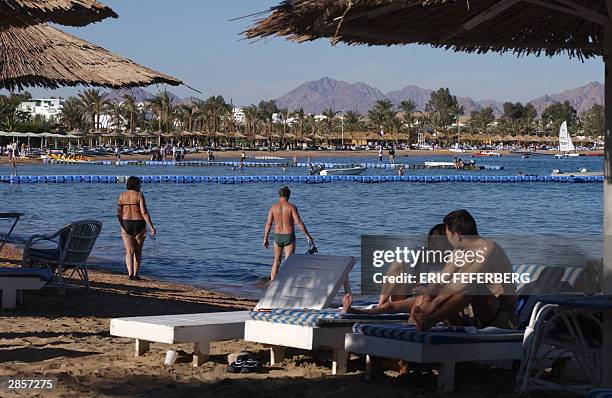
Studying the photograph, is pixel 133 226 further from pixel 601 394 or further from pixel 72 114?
pixel 72 114

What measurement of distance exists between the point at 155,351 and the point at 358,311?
1600 mm

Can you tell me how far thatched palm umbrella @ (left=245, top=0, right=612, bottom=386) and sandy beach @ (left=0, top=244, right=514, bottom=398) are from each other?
3.96 ft

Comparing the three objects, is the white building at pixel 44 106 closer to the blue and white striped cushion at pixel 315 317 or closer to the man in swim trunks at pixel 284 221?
the man in swim trunks at pixel 284 221

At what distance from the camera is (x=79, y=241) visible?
375 inches

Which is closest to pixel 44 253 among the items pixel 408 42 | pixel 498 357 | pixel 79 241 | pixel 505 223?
pixel 79 241

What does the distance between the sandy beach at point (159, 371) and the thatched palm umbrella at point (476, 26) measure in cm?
121

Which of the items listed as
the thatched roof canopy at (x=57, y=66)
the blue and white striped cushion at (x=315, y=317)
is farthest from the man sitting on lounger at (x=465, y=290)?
the thatched roof canopy at (x=57, y=66)

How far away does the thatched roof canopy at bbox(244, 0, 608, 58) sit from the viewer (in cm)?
527

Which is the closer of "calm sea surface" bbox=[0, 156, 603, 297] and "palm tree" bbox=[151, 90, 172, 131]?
"calm sea surface" bbox=[0, 156, 603, 297]

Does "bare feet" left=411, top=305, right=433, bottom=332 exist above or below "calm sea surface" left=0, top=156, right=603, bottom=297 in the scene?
above

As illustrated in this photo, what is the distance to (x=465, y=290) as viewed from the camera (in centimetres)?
547

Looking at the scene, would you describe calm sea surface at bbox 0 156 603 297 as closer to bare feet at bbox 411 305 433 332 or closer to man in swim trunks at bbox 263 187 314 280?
man in swim trunks at bbox 263 187 314 280

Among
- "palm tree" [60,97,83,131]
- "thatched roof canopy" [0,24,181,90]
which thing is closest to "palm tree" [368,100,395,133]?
"palm tree" [60,97,83,131]

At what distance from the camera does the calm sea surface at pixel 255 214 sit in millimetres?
18047
